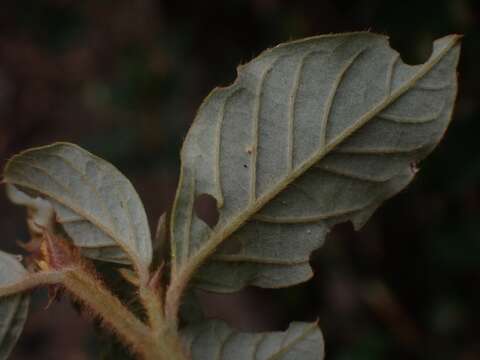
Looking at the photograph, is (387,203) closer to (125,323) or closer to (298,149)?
(298,149)

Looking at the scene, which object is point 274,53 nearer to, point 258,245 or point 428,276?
point 258,245

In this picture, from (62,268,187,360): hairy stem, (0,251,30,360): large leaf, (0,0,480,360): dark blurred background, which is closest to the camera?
(62,268,187,360): hairy stem

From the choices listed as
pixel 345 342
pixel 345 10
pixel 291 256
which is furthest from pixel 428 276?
pixel 291 256

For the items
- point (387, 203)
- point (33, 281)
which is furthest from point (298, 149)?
point (387, 203)

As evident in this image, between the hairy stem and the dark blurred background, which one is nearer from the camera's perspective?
the hairy stem

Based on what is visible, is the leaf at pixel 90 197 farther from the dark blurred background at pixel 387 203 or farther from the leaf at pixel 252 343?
the dark blurred background at pixel 387 203

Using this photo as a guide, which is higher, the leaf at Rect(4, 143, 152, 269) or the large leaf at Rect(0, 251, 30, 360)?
the leaf at Rect(4, 143, 152, 269)

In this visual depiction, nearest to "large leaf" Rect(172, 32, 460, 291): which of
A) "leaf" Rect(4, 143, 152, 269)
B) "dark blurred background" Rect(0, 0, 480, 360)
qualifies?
"leaf" Rect(4, 143, 152, 269)

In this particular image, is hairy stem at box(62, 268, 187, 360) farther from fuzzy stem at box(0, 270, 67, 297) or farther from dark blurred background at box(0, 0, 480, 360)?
dark blurred background at box(0, 0, 480, 360)
